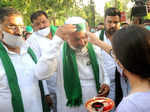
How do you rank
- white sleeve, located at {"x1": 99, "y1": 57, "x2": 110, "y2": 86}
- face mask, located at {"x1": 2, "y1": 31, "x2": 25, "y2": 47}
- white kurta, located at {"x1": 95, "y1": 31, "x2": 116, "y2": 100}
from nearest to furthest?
face mask, located at {"x1": 2, "y1": 31, "x2": 25, "y2": 47} → white sleeve, located at {"x1": 99, "y1": 57, "x2": 110, "y2": 86} → white kurta, located at {"x1": 95, "y1": 31, "x2": 116, "y2": 100}

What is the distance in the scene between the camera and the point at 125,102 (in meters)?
1.20

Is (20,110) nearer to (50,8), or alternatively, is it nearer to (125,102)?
(125,102)

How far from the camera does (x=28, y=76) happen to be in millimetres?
2176

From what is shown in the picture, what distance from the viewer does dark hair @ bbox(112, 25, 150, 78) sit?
117cm

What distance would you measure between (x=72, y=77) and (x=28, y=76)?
556 mm

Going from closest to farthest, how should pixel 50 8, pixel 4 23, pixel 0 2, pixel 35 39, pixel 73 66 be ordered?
pixel 4 23
pixel 73 66
pixel 35 39
pixel 0 2
pixel 50 8

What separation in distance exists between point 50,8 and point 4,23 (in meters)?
13.1

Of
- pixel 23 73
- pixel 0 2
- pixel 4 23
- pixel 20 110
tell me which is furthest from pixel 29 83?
pixel 0 2

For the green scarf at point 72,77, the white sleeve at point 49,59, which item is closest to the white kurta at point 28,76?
the white sleeve at point 49,59

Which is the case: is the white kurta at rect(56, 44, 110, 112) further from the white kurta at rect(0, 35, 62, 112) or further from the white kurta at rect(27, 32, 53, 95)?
the white kurta at rect(27, 32, 53, 95)

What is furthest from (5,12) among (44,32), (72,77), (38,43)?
(44,32)

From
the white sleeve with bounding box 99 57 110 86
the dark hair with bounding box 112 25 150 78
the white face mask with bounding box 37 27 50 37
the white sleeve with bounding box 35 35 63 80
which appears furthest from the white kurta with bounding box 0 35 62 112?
the white face mask with bounding box 37 27 50 37

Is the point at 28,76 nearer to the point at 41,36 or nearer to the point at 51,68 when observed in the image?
the point at 51,68

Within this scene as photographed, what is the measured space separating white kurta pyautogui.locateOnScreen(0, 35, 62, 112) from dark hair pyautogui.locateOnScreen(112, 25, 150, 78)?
0.95m
